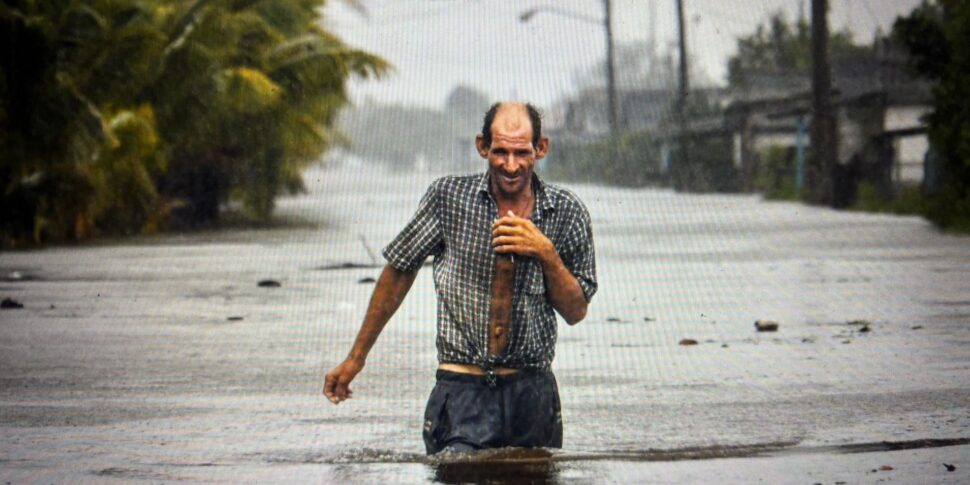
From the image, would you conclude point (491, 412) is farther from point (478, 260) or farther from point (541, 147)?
point (541, 147)

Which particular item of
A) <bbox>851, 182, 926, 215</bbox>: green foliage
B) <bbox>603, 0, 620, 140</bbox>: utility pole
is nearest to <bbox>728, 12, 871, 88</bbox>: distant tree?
<bbox>603, 0, 620, 140</bbox>: utility pole

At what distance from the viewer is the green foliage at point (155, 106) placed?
81.8ft

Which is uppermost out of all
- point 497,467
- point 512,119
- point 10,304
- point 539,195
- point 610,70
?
point 610,70

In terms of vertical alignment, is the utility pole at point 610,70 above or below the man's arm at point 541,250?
above

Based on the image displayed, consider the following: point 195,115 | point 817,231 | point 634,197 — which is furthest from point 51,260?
point 634,197

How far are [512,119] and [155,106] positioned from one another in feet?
82.0

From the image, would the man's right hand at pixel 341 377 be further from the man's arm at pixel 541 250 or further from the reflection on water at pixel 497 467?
the man's arm at pixel 541 250

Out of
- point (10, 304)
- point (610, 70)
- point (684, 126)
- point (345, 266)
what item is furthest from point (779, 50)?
point (10, 304)

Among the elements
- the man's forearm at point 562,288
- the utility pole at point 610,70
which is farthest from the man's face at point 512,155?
the utility pole at point 610,70

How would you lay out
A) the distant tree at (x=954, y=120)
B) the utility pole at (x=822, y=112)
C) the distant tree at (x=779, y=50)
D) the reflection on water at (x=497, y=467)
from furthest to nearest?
the distant tree at (x=779, y=50) → the utility pole at (x=822, y=112) → the distant tree at (x=954, y=120) → the reflection on water at (x=497, y=467)

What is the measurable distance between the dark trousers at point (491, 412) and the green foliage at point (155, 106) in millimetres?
19623

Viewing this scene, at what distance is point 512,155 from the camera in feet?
18.1

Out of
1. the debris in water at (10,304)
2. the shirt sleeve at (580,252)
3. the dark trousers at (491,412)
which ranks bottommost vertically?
the debris in water at (10,304)

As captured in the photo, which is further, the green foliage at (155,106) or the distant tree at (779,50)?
the distant tree at (779,50)
